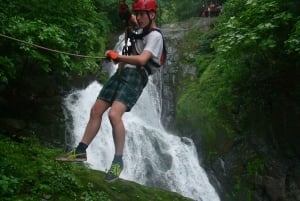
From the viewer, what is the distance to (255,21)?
9.45 metres

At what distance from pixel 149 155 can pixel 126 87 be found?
8908 mm

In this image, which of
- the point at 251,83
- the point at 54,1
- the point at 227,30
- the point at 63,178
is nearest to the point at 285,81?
the point at 251,83

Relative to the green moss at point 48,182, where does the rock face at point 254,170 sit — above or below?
below

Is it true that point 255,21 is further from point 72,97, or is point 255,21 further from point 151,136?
point 72,97

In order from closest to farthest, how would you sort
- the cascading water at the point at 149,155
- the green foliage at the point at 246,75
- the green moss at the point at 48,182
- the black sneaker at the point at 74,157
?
the black sneaker at the point at 74,157
the green moss at the point at 48,182
the green foliage at the point at 246,75
the cascading water at the point at 149,155

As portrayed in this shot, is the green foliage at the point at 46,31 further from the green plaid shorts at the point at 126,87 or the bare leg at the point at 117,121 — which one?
the bare leg at the point at 117,121

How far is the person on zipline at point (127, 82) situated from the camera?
420 cm

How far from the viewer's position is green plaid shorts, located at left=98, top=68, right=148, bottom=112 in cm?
431

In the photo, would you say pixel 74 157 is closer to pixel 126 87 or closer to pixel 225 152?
pixel 126 87

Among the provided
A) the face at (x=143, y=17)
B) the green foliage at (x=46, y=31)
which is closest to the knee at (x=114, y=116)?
the face at (x=143, y=17)

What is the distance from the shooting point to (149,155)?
42.8ft

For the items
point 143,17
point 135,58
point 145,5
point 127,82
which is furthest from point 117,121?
point 145,5

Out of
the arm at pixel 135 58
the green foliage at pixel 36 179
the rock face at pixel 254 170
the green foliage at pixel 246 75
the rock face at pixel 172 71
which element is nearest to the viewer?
the arm at pixel 135 58

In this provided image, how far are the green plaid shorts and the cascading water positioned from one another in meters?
7.87
